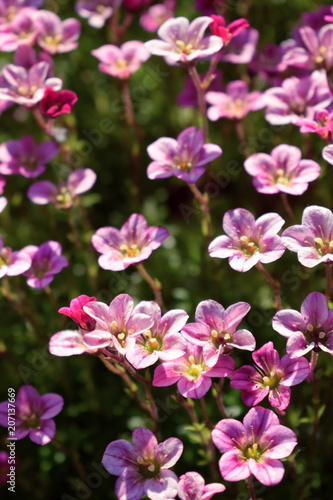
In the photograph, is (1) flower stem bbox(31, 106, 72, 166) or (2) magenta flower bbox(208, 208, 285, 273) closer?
(2) magenta flower bbox(208, 208, 285, 273)

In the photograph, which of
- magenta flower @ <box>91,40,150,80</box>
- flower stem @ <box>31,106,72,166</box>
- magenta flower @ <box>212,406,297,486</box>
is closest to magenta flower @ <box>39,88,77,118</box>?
flower stem @ <box>31,106,72,166</box>

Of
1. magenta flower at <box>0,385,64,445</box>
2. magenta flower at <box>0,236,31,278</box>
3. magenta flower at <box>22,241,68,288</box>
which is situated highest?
magenta flower at <box>0,236,31,278</box>

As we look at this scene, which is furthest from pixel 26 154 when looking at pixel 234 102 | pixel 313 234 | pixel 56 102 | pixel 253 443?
pixel 253 443

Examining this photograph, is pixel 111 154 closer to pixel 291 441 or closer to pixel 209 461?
pixel 209 461

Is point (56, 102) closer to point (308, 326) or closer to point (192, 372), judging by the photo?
point (192, 372)

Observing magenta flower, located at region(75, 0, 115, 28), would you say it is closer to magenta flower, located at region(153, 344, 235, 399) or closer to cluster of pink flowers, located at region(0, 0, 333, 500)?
cluster of pink flowers, located at region(0, 0, 333, 500)

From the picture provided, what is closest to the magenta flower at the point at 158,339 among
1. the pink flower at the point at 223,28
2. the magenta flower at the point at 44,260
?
the magenta flower at the point at 44,260

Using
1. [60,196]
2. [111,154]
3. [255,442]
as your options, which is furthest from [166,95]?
[255,442]
